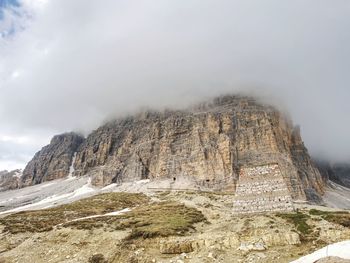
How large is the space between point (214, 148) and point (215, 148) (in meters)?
0.46

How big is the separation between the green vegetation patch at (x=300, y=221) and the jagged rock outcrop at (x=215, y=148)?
77619 mm

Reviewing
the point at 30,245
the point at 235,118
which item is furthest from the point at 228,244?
the point at 235,118

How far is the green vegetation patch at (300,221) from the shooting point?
3464cm

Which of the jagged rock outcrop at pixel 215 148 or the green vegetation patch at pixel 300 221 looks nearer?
the green vegetation patch at pixel 300 221

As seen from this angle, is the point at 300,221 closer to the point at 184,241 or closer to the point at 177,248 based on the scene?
the point at 184,241

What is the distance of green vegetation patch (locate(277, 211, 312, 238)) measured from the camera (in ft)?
114

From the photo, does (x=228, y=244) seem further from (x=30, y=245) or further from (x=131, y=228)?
(x=30, y=245)

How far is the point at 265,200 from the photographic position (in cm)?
4594

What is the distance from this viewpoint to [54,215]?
225ft

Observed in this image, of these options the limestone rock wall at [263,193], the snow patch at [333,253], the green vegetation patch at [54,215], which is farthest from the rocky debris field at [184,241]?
the snow patch at [333,253]

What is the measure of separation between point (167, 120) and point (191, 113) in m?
12.9

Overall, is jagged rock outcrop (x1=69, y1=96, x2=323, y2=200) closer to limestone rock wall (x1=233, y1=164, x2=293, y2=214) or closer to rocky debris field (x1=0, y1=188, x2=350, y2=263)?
limestone rock wall (x1=233, y1=164, x2=293, y2=214)

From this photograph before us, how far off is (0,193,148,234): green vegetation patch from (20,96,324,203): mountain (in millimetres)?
37310

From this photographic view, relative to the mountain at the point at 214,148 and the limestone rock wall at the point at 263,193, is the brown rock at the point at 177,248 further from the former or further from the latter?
the mountain at the point at 214,148
